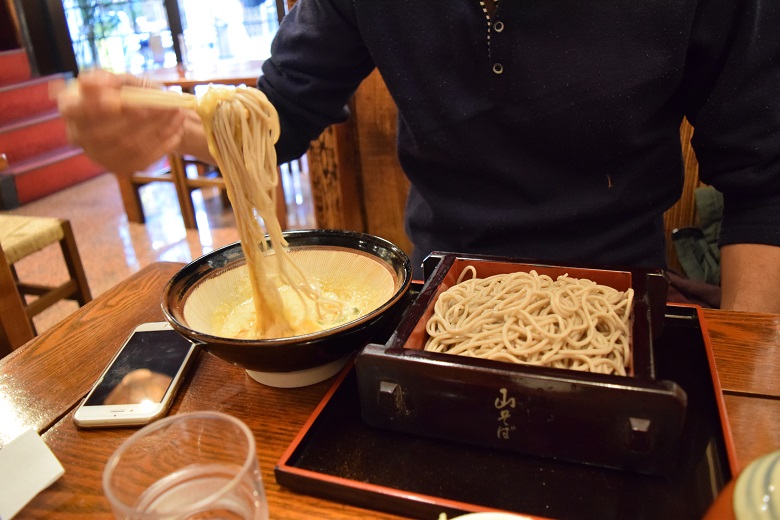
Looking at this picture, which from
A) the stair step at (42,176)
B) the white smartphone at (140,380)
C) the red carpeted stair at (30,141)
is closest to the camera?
the white smartphone at (140,380)

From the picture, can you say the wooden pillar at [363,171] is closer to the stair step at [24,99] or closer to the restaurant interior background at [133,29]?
the restaurant interior background at [133,29]

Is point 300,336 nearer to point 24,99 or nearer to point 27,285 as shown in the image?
point 27,285

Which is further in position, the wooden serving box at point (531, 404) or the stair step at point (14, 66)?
the stair step at point (14, 66)

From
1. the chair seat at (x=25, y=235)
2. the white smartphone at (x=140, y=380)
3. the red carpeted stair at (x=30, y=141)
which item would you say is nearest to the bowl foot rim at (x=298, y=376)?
the white smartphone at (x=140, y=380)

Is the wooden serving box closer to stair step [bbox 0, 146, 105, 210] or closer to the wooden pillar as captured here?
the wooden pillar

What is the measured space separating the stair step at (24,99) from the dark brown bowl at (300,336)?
532cm

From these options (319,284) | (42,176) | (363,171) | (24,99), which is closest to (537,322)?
(319,284)

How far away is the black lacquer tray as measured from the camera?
706 mm

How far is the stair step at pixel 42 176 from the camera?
198 inches

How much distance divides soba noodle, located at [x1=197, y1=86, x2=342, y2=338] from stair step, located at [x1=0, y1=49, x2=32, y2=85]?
585 cm

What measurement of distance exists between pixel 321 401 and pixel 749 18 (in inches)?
44.4

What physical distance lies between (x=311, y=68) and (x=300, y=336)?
0.93 metres

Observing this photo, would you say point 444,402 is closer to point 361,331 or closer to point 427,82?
point 361,331

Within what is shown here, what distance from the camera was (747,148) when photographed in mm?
1259
